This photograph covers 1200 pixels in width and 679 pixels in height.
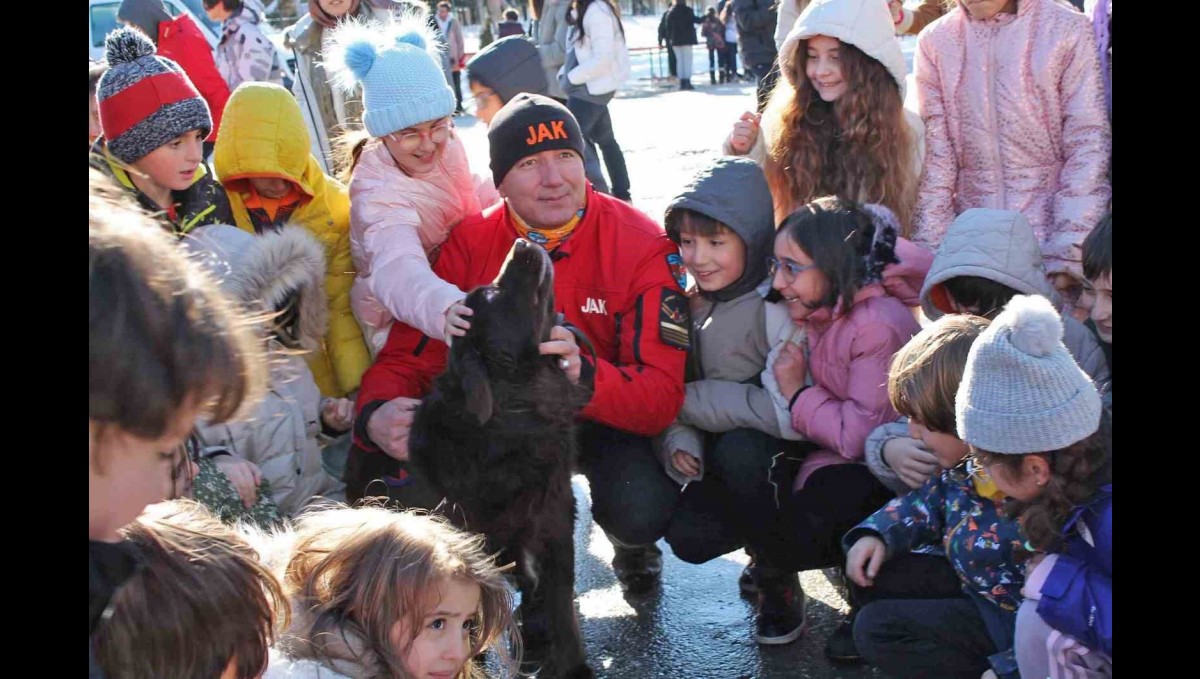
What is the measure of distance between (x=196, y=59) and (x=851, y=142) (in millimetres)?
4265

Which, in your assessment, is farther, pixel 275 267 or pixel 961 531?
pixel 275 267

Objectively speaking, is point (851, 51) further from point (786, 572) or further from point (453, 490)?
point (453, 490)

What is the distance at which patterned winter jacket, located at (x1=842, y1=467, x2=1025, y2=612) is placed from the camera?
2.96m

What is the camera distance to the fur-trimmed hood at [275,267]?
362 cm

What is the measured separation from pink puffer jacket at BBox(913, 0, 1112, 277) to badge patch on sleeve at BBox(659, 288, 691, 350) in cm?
105

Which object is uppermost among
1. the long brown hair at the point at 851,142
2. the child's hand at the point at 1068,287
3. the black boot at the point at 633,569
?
the long brown hair at the point at 851,142

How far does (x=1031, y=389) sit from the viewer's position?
266cm

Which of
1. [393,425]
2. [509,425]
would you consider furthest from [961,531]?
[393,425]

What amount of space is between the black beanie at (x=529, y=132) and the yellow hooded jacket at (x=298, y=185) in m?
0.75

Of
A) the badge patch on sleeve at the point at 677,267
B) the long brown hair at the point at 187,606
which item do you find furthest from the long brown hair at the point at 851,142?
the long brown hair at the point at 187,606

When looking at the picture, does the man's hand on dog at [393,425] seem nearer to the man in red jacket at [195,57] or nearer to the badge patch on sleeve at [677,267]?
the badge patch on sleeve at [677,267]

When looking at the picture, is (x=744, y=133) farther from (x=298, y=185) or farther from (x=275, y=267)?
(x=275, y=267)
